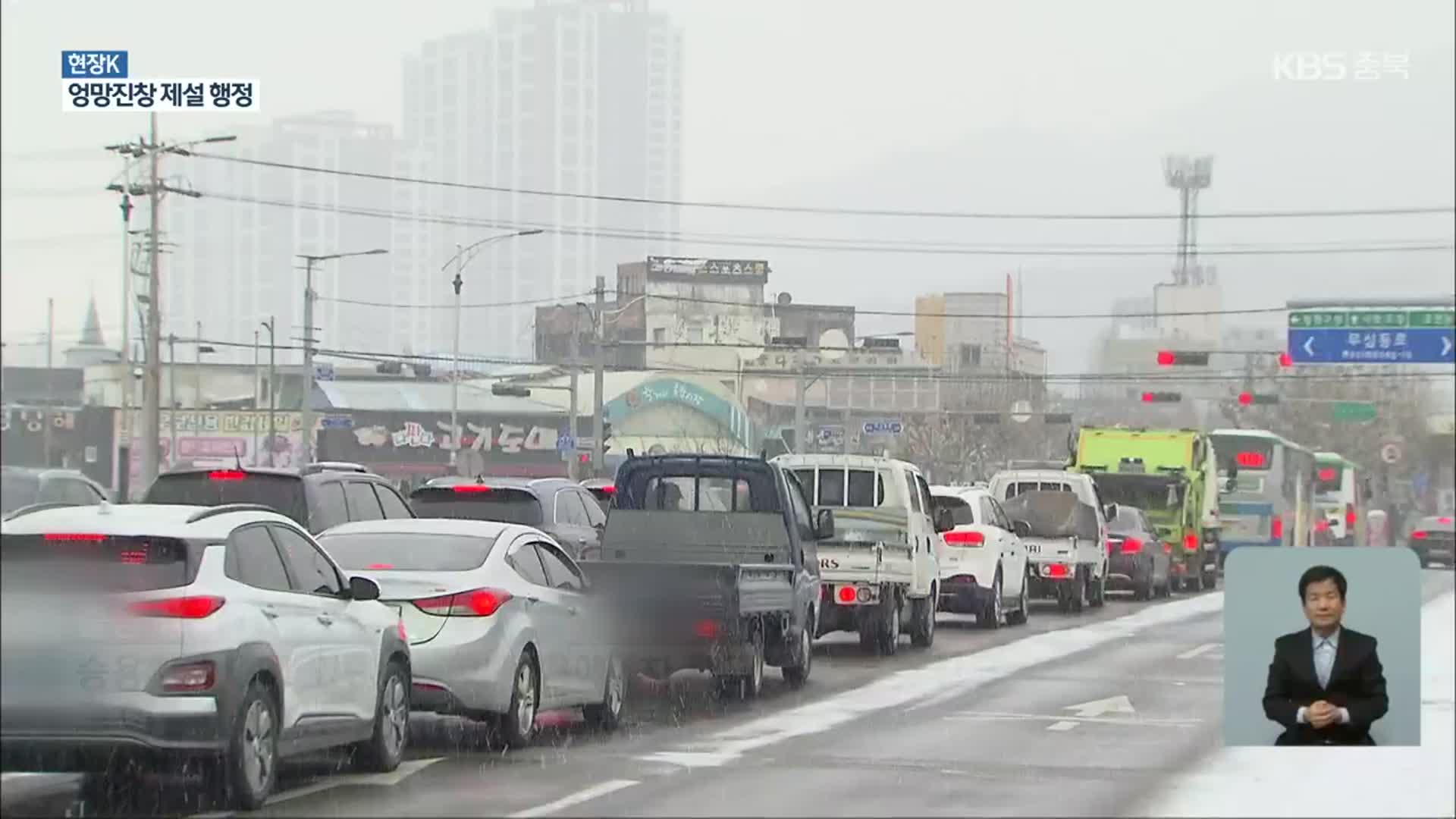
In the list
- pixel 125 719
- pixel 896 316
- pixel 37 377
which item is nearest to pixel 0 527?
pixel 125 719

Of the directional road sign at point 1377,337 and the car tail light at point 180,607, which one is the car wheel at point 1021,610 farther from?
the car tail light at point 180,607

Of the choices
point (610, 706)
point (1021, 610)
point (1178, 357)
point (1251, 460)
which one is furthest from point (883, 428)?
point (610, 706)

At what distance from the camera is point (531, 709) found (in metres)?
14.7

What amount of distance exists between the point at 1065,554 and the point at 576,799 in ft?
73.6

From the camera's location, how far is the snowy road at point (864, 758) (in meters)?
11.9

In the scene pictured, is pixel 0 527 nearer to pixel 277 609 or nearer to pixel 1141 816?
pixel 277 609

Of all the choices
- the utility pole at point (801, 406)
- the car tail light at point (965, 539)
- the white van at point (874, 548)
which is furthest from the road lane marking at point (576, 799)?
the utility pole at point (801, 406)

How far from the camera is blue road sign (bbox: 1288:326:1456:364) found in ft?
58.7

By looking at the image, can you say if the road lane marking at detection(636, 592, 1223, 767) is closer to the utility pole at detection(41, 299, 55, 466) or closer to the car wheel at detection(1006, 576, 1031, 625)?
the car wheel at detection(1006, 576, 1031, 625)

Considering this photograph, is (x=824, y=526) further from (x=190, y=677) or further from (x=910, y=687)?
(x=190, y=677)

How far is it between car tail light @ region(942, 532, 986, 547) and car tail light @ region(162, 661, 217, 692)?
18.7 metres

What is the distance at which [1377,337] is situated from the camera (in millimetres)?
18625

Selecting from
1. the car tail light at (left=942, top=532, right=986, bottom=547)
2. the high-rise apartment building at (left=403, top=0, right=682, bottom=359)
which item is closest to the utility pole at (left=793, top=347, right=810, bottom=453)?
the high-rise apartment building at (left=403, top=0, right=682, bottom=359)

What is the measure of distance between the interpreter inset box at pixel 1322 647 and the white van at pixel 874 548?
14013mm
